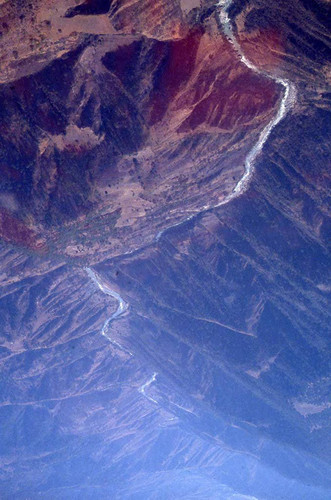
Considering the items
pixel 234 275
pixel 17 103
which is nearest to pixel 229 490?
pixel 234 275

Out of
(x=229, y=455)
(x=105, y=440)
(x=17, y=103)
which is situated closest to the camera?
(x=17, y=103)

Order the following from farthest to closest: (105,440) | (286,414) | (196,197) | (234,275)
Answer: (105,440)
(286,414)
(234,275)
(196,197)

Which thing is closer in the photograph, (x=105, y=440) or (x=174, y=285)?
(x=174, y=285)

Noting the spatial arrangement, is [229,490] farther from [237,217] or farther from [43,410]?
[237,217]

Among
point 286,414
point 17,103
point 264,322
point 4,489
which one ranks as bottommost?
point 4,489

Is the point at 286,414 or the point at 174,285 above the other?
the point at 174,285

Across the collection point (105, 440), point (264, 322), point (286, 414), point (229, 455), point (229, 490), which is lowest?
point (229, 490)

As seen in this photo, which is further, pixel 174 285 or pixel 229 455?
pixel 229 455

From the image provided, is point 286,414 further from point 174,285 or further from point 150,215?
point 150,215

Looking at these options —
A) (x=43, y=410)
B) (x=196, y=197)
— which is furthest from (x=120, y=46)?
(x=43, y=410)
